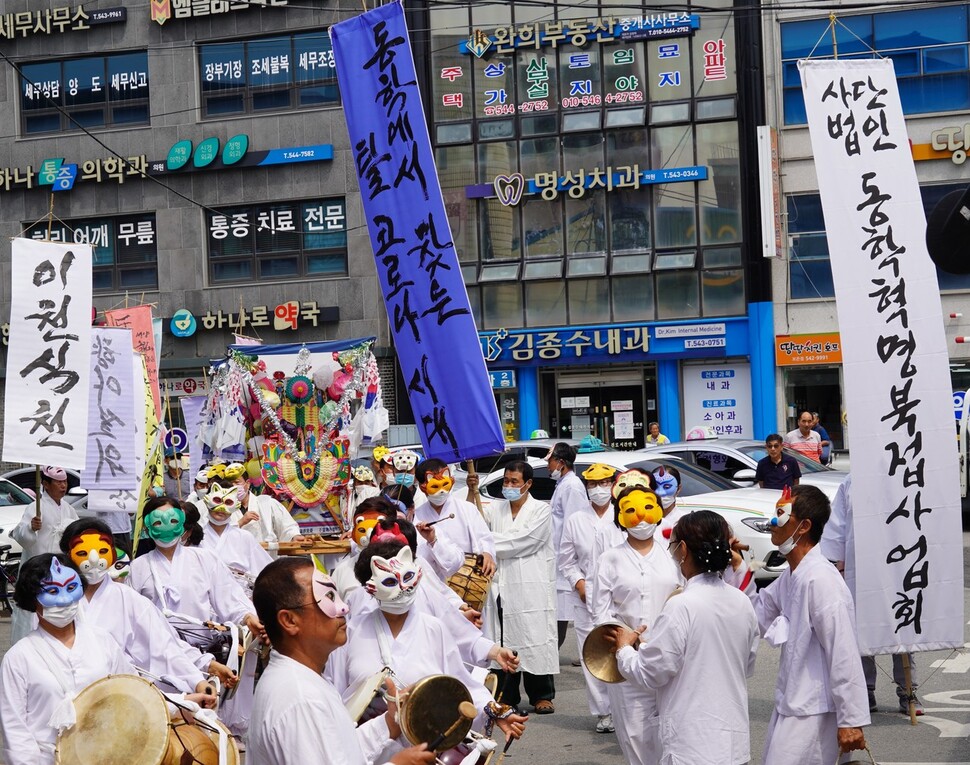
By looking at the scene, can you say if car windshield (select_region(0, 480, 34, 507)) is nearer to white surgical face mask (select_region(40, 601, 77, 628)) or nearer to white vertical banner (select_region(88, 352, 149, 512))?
white vertical banner (select_region(88, 352, 149, 512))

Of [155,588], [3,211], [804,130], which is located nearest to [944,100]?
[804,130]

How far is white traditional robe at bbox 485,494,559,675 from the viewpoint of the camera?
10.6 metres

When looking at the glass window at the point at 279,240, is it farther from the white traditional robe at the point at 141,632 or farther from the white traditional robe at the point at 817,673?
the white traditional robe at the point at 817,673

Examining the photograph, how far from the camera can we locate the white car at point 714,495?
14.4 m

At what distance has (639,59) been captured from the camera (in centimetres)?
2998

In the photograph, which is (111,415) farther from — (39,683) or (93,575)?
(39,683)

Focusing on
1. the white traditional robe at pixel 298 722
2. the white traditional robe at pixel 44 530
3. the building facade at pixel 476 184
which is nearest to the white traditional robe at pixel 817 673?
the white traditional robe at pixel 298 722

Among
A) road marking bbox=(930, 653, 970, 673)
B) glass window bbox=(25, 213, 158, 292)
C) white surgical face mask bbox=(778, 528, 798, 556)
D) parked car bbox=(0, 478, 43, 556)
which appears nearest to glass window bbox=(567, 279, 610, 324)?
glass window bbox=(25, 213, 158, 292)

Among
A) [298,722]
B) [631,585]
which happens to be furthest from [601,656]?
[298,722]

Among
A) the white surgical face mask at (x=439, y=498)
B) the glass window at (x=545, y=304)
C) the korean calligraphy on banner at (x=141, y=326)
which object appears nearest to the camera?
the white surgical face mask at (x=439, y=498)

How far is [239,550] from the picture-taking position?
9.82 metres

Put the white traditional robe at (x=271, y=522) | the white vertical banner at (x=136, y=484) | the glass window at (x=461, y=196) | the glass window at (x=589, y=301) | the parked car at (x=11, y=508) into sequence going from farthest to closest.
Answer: the glass window at (x=461, y=196) → the glass window at (x=589, y=301) → the parked car at (x=11, y=508) → the white vertical banner at (x=136, y=484) → the white traditional robe at (x=271, y=522)

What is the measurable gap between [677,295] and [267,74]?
1068 cm

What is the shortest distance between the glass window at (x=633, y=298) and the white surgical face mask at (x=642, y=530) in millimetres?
22711
